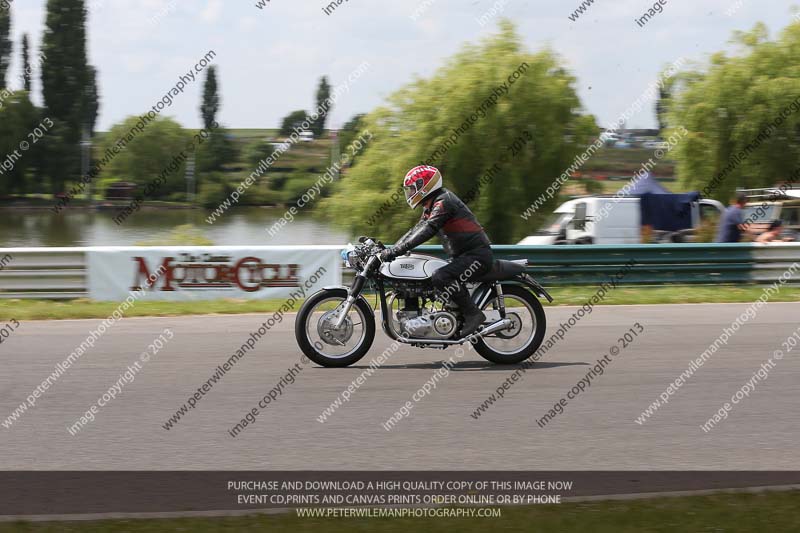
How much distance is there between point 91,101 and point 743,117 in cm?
6011

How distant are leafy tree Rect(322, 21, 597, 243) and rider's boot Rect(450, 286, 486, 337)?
1992 cm

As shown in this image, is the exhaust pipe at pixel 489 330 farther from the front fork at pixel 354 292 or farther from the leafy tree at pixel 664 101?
the leafy tree at pixel 664 101

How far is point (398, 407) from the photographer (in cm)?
734

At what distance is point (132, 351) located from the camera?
9.83 m

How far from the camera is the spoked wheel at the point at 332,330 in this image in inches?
344

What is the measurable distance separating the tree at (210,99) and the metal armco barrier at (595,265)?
8586 centimetres

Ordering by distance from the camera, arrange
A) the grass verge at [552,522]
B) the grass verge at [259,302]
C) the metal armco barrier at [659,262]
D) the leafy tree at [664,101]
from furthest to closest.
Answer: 1. the leafy tree at [664,101]
2. the metal armco barrier at [659,262]
3. the grass verge at [259,302]
4. the grass verge at [552,522]

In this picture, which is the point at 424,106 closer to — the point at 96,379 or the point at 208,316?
the point at 208,316

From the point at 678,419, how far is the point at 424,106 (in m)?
24.2

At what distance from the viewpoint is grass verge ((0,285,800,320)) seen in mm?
12953

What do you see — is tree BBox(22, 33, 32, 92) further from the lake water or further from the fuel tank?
the fuel tank

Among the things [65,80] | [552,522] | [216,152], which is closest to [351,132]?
[552,522]

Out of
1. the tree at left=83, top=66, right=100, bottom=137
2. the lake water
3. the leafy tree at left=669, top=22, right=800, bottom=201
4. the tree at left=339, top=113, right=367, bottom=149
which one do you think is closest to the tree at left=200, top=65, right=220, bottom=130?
the tree at left=83, top=66, right=100, bottom=137

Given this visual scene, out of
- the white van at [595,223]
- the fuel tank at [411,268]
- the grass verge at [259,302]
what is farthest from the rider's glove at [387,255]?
the white van at [595,223]
